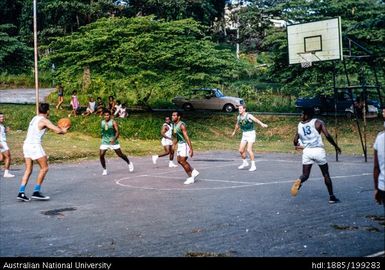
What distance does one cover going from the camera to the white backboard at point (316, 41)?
22.1m

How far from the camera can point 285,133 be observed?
103 feet

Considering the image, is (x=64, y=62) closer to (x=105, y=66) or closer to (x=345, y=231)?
(x=105, y=66)

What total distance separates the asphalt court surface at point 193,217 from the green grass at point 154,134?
8.11 meters

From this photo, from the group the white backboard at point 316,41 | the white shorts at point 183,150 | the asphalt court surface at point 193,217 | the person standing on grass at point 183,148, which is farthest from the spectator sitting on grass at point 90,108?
the white shorts at point 183,150

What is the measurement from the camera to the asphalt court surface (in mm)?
7355

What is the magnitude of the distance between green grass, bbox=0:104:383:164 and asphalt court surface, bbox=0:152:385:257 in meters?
8.11

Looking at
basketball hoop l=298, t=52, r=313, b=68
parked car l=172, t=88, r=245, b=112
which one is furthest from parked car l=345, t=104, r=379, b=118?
basketball hoop l=298, t=52, r=313, b=68


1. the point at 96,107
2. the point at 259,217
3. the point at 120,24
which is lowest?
the point at 259,217

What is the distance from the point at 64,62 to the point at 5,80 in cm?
2320

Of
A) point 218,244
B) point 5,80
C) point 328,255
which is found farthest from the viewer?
point 5,80

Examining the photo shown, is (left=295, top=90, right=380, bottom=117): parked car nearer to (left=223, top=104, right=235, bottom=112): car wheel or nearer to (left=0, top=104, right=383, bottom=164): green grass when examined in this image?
(left=0, top=104, right=383, bottom=164): green grass

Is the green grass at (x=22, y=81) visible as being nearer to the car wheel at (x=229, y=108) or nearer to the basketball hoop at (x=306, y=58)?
the car wheel at (x=229, y=108)

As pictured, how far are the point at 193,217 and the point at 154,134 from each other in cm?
2004

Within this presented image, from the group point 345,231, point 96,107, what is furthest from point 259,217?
point 96,107
